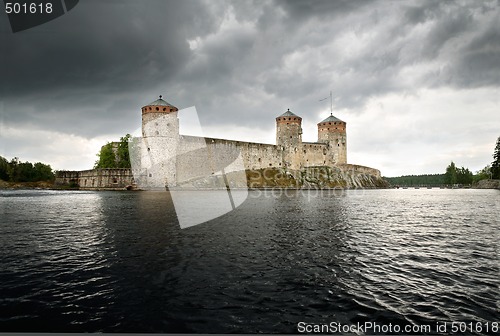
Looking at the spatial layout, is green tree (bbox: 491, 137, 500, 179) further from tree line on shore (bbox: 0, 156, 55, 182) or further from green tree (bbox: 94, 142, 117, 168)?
tree line on shore (bbox: 0, 156, 55, 182)

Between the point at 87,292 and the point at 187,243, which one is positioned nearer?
the point at 87,292

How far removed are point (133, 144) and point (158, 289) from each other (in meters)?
50.0

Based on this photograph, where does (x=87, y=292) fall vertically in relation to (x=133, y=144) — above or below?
below

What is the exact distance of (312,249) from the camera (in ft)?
31.0

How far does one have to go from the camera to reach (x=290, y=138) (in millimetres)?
67562

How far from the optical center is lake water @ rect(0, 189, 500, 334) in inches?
186

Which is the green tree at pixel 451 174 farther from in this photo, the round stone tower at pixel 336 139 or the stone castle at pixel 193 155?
the round stone tower at pixel 336 139

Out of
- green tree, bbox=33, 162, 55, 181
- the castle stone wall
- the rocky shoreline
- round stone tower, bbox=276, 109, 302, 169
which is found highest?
round stone tower, bbox=276, 109, 302, 169

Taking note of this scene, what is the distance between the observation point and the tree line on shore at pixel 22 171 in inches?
2941

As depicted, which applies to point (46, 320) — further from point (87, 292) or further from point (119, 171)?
point (119, 171)

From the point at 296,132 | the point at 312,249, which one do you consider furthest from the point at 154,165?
the point at 312,249

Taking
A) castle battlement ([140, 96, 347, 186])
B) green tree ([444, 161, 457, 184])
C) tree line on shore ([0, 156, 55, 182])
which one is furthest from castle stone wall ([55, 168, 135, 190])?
green tree ([444, 161, 457, 184])

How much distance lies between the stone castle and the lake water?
3876 cm

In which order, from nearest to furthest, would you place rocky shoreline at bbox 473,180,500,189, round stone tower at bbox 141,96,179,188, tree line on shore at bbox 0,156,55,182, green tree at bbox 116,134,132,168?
round stone tower at bbox 141,96,179,188 → green tree at bbox 116,134,132,168 → tree line on shore at bbox 0,156,55,182 → rocky shoreline at bbox 473,180,500,189
